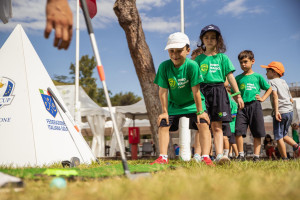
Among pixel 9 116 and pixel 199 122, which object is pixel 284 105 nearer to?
pixel 199 122

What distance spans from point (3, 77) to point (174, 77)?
221 centimetres

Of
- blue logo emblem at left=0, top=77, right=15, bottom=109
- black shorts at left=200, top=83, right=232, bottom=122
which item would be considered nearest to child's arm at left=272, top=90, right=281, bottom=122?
black shorts at left=200, top=83, right=232, bottom=122

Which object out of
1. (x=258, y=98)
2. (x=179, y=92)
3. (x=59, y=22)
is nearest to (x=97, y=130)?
(x=258, y=98)

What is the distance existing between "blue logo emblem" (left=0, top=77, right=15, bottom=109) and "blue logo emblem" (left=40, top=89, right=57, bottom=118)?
37 cm

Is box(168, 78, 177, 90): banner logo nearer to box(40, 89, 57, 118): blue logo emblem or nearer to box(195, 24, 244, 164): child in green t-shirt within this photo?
box(195, 24, 244, 164): child in green t-shirt

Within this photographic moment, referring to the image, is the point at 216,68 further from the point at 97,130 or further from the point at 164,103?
the point at 97,130

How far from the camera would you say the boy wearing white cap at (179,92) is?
146 inches

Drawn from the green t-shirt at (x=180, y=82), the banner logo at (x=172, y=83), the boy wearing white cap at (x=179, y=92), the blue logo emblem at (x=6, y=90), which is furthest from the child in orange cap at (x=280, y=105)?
the blue logo emblem at (x=6, y=90)

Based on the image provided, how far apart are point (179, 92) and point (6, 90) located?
2.21 meters

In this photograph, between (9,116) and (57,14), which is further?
(9,116)

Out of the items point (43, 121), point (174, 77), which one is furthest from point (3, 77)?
point (174, 77)

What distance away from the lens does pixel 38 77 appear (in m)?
4.20

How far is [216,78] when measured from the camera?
4.34 meters

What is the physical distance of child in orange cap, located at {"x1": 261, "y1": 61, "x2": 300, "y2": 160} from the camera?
5.54 metres
